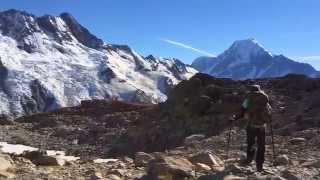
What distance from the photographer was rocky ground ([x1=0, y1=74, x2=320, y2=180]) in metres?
14.7

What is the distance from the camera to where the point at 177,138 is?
33594 mm

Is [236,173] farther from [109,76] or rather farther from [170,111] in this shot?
[109,76]

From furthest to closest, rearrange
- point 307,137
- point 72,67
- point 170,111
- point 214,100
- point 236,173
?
point 72,67 → point 170,111 → point 214,100 → point 307,137 → point 236,173

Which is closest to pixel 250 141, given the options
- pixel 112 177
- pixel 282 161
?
pixel 282 161

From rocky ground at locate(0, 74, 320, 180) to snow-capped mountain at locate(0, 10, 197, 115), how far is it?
299 feet

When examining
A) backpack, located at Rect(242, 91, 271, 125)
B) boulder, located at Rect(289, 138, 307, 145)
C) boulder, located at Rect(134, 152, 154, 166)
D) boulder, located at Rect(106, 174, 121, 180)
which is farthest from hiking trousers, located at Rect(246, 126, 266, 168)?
boulder, located at Rect(289, 138, 307, 145)

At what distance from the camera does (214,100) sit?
123ft

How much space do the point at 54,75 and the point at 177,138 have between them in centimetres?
14414

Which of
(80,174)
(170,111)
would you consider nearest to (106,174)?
(80,174)

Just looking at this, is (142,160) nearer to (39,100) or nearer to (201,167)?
(201,167)

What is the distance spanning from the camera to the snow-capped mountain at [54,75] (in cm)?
16225

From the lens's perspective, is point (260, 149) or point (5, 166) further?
point (5, 166)

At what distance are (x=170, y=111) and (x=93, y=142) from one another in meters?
8.55

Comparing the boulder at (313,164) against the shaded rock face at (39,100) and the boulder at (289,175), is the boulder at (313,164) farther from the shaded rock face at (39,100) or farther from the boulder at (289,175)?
the shaded rock face at (39,100)
